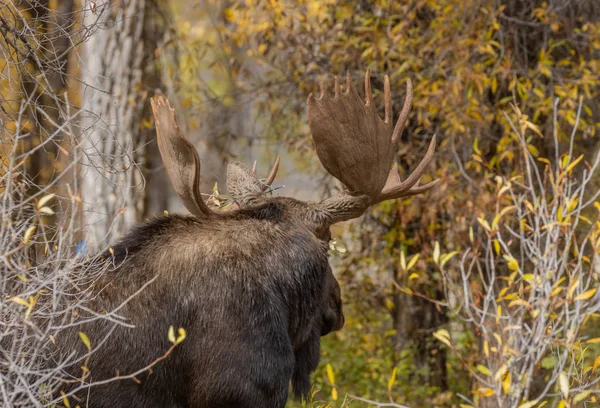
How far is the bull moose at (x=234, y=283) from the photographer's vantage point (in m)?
4.74

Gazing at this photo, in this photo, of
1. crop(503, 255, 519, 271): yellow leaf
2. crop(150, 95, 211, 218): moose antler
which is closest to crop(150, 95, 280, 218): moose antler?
crop(150, 95, 211, 218): moose antler

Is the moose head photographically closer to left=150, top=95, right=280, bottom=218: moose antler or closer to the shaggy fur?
left=150, top=95, right=280, bottom=218: moose antler

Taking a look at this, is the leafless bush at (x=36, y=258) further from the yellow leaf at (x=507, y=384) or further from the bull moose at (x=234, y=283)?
the yellow leaf at (x=507, y=384)

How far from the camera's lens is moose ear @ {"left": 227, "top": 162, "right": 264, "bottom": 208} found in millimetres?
5562

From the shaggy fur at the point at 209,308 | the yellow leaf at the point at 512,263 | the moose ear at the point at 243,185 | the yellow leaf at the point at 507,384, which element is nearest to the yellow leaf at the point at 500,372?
the yellow leaf at the point at 507,384

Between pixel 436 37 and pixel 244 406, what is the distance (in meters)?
4.36

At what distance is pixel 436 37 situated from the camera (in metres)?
7.85

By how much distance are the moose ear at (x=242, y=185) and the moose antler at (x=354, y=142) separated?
486 millimetres

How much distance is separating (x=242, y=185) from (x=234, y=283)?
1.01 m

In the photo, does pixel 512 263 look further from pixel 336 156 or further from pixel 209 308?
pixel 209 308

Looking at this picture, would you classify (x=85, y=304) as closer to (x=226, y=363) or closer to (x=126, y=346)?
(x=126, y=346)

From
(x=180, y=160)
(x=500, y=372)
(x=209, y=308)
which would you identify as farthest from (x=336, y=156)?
(x=500, y=372)

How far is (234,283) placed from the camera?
491 centimetres

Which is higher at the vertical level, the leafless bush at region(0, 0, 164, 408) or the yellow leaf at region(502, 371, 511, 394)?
the leafless bush at region(0, 0, 164, 408)
